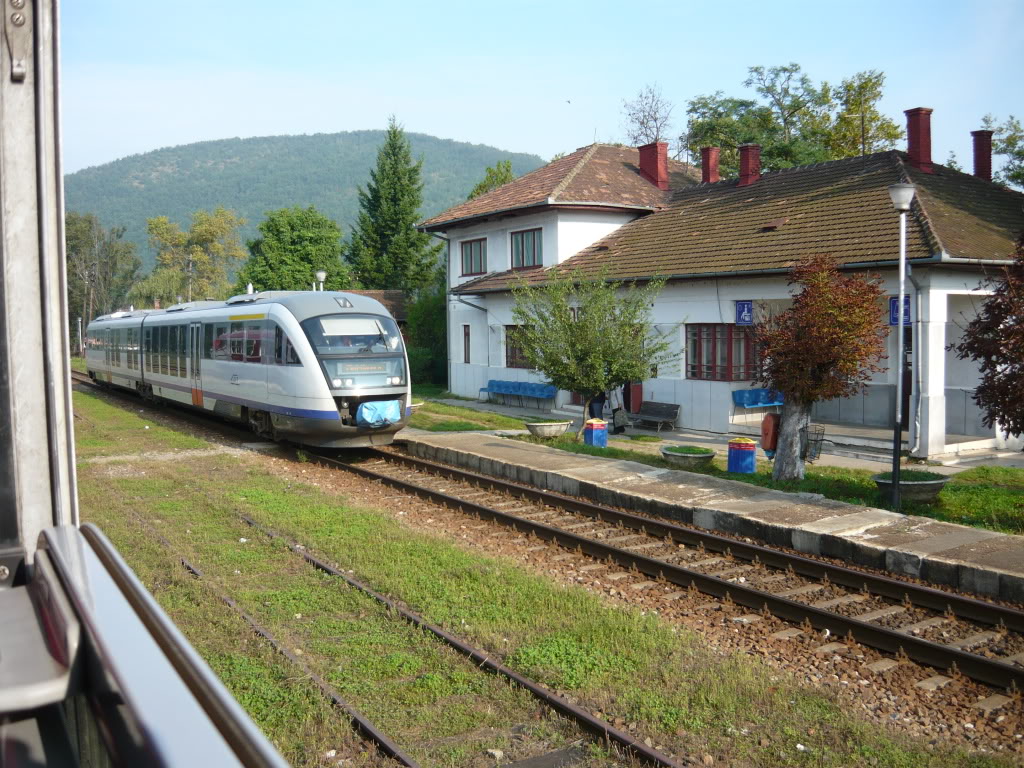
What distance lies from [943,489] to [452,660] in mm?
8926

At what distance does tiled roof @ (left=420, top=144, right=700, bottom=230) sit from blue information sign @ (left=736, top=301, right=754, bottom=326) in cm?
743

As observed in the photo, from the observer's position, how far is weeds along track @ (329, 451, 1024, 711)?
22.3 ft

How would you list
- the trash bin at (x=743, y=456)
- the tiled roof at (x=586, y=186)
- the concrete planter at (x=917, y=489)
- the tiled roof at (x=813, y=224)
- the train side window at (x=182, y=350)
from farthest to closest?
the tiled roof at (x=586, y=186) < the train side window at (x=182, y=350) < the tiled roof at (x=813, y=224) < the trash bin at (x=743, y=456) < the concrete planter at (x=917, y=489)

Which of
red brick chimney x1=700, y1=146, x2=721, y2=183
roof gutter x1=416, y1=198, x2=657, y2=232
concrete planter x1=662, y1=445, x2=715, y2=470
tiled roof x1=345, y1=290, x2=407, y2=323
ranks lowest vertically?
concrete planter x1=662, y1=445, x2=715, y2=470

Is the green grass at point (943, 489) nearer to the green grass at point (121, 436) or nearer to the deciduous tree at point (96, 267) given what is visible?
the green grass at point (121, 436)

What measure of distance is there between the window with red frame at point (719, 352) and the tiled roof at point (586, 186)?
21.6 feet

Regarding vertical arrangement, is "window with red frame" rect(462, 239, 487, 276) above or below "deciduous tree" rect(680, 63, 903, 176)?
below

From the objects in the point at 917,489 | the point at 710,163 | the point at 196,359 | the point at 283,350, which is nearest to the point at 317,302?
the point at 283,350

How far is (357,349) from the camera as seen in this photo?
15547mm

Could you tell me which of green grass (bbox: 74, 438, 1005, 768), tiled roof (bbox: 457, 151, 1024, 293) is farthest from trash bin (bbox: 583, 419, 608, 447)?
green grass (bbox: 74, 438, 1005, 768)

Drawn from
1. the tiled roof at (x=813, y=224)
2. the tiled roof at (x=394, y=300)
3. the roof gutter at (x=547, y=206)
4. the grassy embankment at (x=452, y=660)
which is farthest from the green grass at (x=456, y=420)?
the tiled roof at (x=394, y=300)

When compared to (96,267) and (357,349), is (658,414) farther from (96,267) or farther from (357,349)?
(96,267)

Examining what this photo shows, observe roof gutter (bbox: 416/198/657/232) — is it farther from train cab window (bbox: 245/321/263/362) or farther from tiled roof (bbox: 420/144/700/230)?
train cab window (bbox: 245/321/263/362)

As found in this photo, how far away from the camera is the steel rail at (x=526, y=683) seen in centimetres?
501
